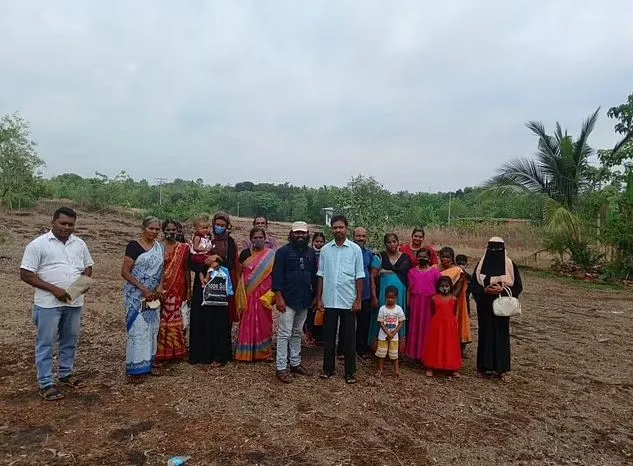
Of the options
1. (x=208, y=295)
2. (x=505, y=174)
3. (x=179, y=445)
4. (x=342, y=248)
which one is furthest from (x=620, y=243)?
(x=179, y=445)

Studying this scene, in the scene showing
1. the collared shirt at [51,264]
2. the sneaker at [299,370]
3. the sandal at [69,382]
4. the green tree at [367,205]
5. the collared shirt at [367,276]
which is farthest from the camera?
the green tree at [367,205]

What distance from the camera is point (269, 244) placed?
504 cm

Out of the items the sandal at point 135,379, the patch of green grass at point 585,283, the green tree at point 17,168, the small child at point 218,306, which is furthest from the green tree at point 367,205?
the green tree at point 17,168

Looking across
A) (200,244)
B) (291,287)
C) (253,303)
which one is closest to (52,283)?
(200,244)

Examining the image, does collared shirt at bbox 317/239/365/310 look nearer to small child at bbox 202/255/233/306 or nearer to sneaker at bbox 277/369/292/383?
sneaker at bbox 277/369/292/383

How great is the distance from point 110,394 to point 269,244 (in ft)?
6.53

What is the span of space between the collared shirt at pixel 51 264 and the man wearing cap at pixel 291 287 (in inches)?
67.1

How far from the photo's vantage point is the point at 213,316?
479 centimetres

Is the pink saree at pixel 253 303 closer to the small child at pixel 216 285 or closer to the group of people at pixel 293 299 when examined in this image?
the group of people at pixel 293 299

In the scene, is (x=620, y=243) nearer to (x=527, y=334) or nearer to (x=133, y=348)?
(x=527, y=334)

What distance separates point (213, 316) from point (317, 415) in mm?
1527

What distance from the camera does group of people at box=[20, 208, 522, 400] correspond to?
441cm

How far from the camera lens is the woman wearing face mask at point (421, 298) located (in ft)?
16.2

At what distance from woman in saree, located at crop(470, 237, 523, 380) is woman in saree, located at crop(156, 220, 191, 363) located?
286 centimetres
